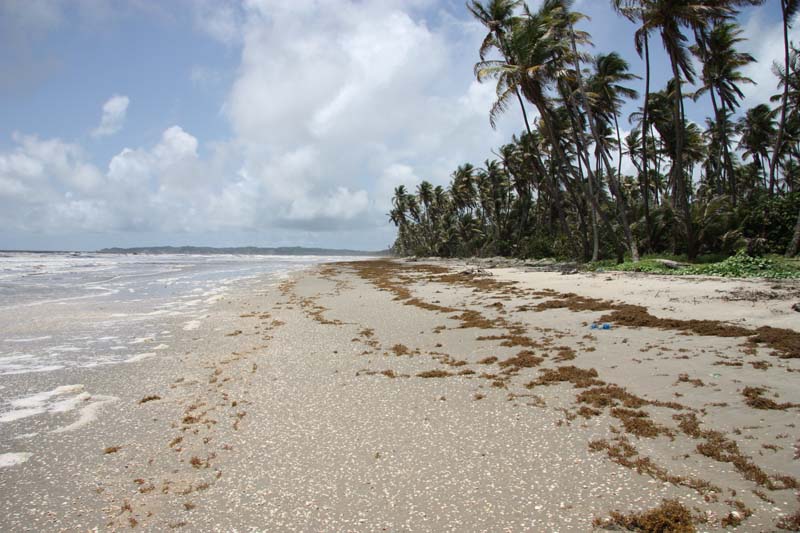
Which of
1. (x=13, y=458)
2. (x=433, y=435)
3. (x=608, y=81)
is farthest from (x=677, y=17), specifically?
(x=13, y=458)

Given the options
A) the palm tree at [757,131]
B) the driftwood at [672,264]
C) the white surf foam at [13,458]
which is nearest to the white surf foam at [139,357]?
the white surf foam at [13,458]

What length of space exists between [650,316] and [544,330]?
2439 mm

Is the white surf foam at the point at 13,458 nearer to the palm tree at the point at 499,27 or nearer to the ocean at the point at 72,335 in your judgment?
the ocean at the point at 72,335

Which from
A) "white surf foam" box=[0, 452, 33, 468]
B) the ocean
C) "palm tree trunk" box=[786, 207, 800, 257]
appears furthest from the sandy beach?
"palm tree trunk" box=[786, 207, 800, 257]

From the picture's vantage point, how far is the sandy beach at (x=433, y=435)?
10.0 ft

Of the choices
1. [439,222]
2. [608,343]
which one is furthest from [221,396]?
[439,222]

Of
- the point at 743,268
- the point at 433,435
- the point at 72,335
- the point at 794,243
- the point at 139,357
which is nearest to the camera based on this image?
the point at 433,435

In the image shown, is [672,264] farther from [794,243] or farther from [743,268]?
[794,243]

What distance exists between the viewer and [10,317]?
485 inches

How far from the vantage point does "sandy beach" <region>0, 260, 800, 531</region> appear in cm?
306

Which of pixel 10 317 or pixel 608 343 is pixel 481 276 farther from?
pixel 10 317

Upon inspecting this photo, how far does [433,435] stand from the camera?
428 cm

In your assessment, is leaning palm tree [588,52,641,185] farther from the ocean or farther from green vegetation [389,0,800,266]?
the ocean

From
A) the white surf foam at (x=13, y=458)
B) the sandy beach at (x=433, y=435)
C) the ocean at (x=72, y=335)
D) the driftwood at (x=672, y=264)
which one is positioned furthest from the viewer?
the driftwood at (x=672, y=264)
